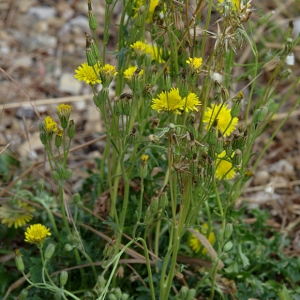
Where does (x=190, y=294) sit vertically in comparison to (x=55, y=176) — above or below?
below

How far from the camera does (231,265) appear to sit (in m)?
1.70

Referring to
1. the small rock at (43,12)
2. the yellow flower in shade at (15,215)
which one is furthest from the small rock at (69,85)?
the yellow flower in shade at (15,215)

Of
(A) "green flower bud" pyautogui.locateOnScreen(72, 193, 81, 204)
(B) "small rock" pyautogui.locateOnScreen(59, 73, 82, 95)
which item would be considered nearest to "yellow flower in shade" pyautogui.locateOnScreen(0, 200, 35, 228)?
(A) "green flower bud" pyautogui.locateOnScreen(72, 193, 81, 204)

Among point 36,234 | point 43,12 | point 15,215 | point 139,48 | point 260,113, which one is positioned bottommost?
point 15,215

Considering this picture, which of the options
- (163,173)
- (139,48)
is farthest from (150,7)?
(163,173)

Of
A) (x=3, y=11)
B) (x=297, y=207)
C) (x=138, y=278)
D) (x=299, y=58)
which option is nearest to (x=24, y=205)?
(x=138, y=278)

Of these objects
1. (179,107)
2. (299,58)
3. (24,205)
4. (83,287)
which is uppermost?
(179,107)

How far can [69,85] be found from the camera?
278cm

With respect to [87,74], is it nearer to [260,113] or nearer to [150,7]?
[150,7]

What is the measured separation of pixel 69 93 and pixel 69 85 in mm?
53

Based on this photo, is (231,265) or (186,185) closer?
(186,185)

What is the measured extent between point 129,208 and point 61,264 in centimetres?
26

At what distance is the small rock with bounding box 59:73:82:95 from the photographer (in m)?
2.75

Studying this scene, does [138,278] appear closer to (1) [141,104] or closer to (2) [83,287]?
(2) [83,287]
